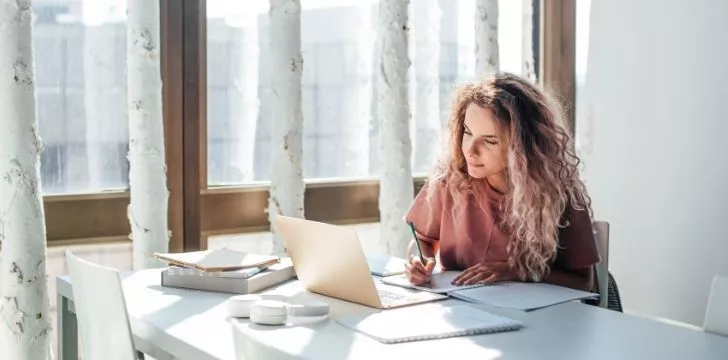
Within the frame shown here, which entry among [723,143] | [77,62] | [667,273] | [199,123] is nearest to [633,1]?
[723,143]

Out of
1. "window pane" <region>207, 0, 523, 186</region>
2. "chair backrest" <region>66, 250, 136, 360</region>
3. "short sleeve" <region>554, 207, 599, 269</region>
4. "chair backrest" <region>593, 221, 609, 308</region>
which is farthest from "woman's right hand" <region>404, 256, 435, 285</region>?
"window pane" <region>207, 0, 523, 186</region>

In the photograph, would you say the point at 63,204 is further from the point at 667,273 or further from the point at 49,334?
the point at 667,273

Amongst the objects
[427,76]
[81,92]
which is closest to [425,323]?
[81,92]

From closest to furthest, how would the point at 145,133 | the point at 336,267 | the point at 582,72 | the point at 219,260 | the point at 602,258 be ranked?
the point at 336,267, the point at 219,260, the point at 602,258, the point at 145,133, the point at 582,72

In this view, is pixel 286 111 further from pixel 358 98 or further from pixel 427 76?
pixel 427 76

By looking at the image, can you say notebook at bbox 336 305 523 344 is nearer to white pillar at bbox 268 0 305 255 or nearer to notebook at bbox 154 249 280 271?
notebook at bbox 154 249 280 271

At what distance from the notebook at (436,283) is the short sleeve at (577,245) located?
0.27 metres

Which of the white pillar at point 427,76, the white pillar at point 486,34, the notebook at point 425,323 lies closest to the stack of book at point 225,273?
the notebook at point 425,323

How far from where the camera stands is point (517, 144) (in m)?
2.39

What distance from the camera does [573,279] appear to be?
2373 mm

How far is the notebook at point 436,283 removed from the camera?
2188mm

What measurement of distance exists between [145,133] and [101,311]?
4.11ft

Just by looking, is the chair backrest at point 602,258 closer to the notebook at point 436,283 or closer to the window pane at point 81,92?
the notebook at point 436,283

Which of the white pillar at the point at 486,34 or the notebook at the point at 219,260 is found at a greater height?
the white pillar at the point at 486,34
